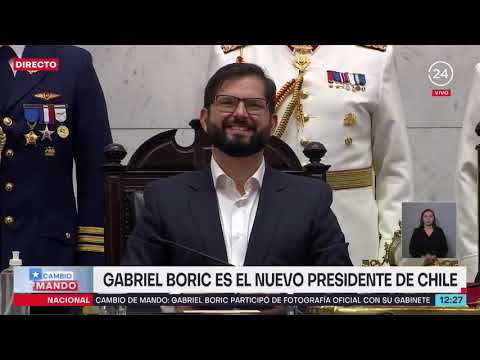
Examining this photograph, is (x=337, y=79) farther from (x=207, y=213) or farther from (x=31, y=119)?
(x=31, y=119)

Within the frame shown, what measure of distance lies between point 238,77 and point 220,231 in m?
0.48

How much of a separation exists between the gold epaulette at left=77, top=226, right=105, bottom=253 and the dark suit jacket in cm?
30

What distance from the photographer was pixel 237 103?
14.6ft

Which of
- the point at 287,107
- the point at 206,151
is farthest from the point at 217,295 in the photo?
the point at 287,107

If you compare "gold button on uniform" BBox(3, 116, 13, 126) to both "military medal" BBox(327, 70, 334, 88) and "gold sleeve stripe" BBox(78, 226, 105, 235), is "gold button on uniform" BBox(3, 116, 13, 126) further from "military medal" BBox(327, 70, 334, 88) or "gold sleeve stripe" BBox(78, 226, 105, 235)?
"military medal" BBox(327, 70, 334, 88)

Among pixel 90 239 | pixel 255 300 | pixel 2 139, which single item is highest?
pixel 2 139

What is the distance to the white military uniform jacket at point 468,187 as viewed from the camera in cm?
481

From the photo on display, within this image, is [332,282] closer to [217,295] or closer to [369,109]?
[217,295]

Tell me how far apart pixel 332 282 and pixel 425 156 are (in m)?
0.70

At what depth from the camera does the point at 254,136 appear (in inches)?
177

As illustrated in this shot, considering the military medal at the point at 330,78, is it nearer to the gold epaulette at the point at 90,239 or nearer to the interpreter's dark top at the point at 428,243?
the interpreter's dark top at the point at 428,243

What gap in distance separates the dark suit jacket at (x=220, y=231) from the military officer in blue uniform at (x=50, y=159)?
14.8 inches

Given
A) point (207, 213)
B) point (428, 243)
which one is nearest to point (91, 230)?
point (207, 213)

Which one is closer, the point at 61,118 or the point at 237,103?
the point at 237,103
